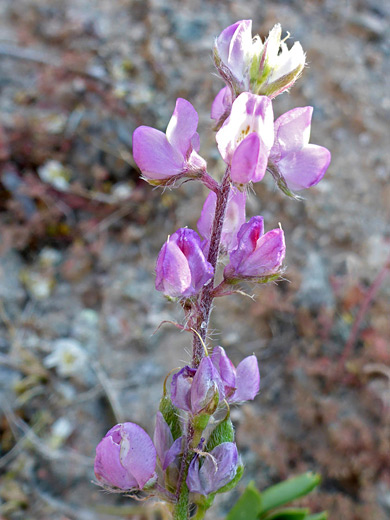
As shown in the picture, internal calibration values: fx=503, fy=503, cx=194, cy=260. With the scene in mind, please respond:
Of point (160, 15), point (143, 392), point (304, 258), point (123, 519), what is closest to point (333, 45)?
point (160, 15)

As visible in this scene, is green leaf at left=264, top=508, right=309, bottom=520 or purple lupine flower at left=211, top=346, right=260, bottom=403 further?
green leaf at left=264, top=508, right=309, bottom=520

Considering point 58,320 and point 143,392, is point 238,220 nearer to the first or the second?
point 143,392

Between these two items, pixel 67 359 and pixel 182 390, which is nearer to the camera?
pixel 182 390

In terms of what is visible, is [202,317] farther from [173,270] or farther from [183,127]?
[183,127]

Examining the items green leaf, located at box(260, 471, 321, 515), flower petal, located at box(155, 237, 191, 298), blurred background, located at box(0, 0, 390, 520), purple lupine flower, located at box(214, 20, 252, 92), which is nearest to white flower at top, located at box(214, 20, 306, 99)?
purple lupine flower, located at box(214, 20, 252, 92)

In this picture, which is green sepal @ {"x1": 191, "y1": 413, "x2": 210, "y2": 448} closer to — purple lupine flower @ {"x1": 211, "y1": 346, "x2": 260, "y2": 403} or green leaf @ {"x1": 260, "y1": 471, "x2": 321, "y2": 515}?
purple lupine flower @ {"x1": 211, "y1": 346, "x2": 260, "y2": 403}

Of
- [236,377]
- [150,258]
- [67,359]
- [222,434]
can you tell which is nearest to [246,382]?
[236,377]
